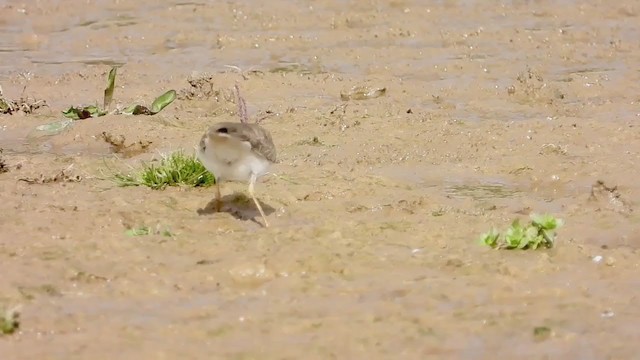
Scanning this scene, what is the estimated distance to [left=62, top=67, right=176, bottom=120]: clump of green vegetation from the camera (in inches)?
405

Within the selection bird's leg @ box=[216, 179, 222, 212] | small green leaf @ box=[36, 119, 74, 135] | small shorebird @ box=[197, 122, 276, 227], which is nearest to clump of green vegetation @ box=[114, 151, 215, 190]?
bird's leg @ box=[216, 179, 222, 212]

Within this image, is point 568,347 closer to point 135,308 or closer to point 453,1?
point 135,308

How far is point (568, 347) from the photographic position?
17.0 ft

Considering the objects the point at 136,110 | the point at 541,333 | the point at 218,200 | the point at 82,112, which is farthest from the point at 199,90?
the point at 541,333

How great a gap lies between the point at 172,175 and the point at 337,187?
124 cm

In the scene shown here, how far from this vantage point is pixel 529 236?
6500 millimetres

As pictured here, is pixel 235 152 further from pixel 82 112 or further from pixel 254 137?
pixel 82 112

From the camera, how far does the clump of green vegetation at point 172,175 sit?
818cm

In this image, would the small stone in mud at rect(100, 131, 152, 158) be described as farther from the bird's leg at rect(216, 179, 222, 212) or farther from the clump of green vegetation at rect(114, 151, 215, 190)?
the bird's leg at rect(216, 179, 222, 212)

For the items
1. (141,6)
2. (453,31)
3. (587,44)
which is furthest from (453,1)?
(141,6)

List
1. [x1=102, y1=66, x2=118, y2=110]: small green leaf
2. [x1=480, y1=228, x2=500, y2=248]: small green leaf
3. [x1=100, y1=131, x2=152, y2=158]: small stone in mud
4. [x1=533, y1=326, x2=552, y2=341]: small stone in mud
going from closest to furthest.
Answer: [x1=533, y1=326, x2=552, y2=341]: small stone in mud → [x1=480, y1=228, x2=500, y2=248]: small green leaf → [x1=100, y1=131, x2=152, y2=158]: small stone in mud → [x1=102, y1=66, x2=118, y2=110]: small green leaf

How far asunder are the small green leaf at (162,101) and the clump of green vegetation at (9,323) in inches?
210

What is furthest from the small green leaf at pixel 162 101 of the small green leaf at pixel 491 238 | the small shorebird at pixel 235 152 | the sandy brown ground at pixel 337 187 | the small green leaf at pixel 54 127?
the small green leaf at pixel 491 238

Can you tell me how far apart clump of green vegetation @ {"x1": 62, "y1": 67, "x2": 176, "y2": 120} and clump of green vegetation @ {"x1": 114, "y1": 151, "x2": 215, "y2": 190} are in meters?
2.14
